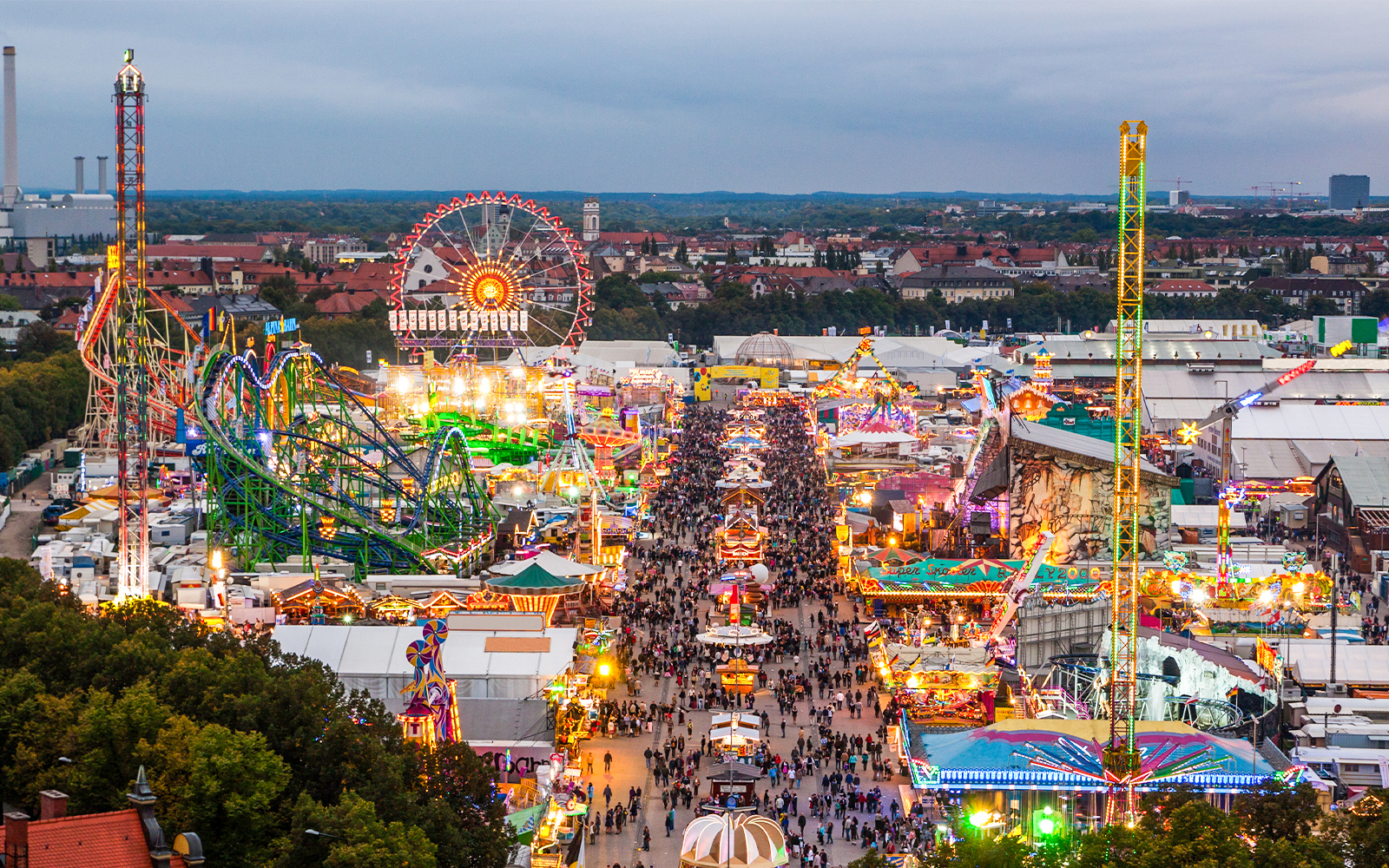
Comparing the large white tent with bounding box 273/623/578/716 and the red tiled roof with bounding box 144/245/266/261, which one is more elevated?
the red tiled roof with bounding box 144/245/266/261

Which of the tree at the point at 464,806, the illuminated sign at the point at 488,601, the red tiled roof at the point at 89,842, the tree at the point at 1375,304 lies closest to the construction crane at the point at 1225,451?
the illuminated sign at the point at 488,601

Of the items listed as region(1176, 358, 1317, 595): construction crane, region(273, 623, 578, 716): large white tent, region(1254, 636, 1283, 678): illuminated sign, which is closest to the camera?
region(273, 623, 578, 716): large white tent

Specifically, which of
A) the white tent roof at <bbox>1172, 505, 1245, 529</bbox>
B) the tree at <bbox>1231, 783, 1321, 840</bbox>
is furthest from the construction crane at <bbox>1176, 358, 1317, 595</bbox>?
the tree at <bbox>1231, 783, 1321, 840</bbox>

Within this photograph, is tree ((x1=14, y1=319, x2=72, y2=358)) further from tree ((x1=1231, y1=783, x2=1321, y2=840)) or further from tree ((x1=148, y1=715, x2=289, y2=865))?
tree ((x1=1231, y1=783, x2=1321, y2=840))

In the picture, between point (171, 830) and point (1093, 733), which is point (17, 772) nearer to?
point (171, 830)

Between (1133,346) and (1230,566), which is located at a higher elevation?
(1133,346)

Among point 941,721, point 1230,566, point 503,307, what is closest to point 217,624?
point 941,721

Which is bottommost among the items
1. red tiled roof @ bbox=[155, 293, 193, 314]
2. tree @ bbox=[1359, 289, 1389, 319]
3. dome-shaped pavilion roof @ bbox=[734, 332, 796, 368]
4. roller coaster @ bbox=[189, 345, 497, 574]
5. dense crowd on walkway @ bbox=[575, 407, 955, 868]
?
dense crowd on walkway @ bbox=[575, 407, 955, 868]
